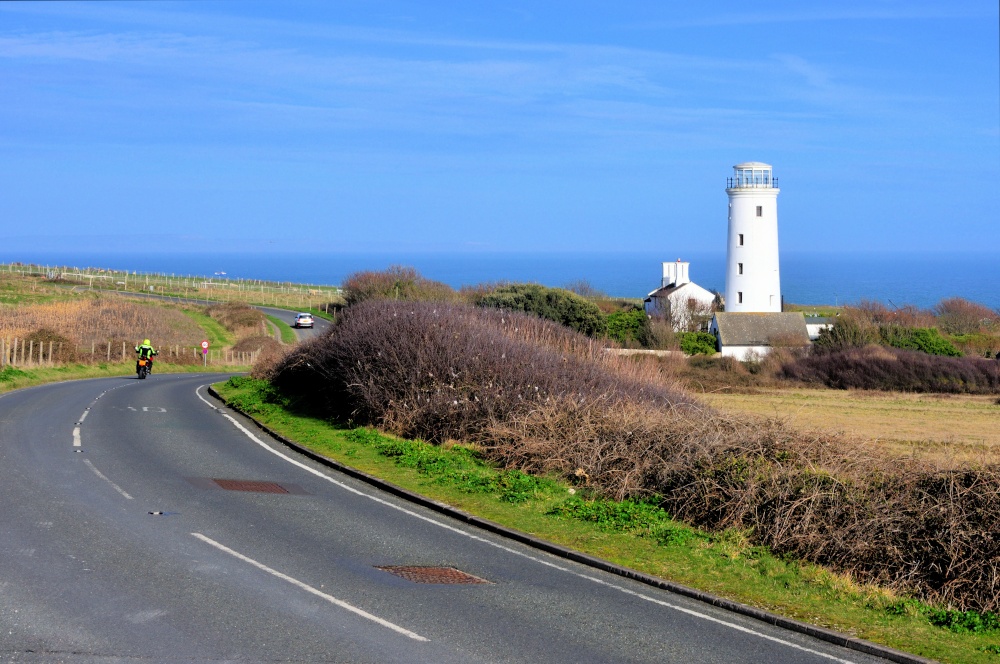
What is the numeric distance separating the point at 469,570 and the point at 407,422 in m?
10.2

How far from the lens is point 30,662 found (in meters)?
8.02

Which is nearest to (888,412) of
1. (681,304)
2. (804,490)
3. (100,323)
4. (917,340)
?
(917,340)

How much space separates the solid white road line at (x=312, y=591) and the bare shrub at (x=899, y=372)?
41.8 meters

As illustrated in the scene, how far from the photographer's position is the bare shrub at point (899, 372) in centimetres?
4762

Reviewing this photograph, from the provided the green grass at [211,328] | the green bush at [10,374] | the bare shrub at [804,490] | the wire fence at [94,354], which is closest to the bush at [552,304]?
the wire fence at [94,354]

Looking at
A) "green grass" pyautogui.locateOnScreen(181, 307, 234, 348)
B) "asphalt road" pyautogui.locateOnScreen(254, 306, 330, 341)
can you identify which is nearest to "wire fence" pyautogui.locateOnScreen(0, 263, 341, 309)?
"asphalt road" pyautogui.locateOnScreen(254, 306, 330, 341)

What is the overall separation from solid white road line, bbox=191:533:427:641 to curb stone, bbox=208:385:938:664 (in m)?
3.27

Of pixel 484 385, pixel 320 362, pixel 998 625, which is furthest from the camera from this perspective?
pixel 320 362

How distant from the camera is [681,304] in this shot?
254 feet

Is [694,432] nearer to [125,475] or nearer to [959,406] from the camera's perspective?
[125,475]

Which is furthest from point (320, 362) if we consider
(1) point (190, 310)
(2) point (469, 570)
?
(1) point (190, 310)

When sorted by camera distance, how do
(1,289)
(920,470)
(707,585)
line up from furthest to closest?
(1,289), (920,470), (707,585)

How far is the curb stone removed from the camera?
9.34 meters

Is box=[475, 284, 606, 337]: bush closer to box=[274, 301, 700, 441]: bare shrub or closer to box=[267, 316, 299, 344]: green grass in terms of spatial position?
box=[267, 316, 299, 344]: green grass
